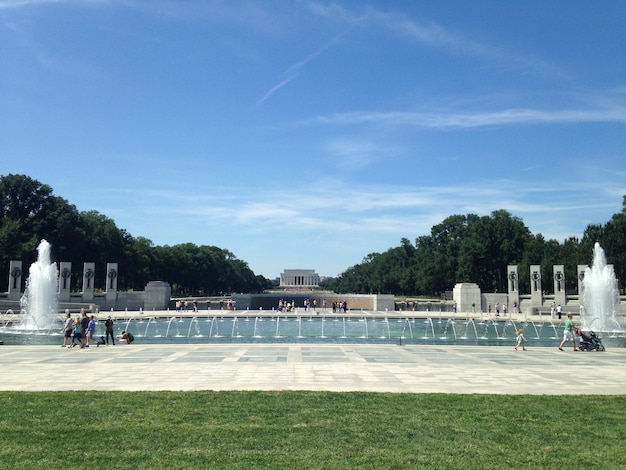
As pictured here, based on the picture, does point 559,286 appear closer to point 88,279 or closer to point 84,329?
point 84,329

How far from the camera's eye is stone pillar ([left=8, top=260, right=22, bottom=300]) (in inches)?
2078

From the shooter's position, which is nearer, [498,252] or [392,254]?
[498,252]

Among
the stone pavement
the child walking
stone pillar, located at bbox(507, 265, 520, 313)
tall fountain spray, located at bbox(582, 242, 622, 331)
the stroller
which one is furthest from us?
stone pillar, located at bbox(507, 265, 520, 313)

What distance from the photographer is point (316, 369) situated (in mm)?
15000

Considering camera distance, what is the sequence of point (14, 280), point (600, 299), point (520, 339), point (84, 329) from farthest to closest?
1. point (14, 280)
2. point (600, 299)
3. point (84, 329)
4. point (520, 339)

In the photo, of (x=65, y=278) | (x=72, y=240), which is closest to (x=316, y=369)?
(x=65, y=278)

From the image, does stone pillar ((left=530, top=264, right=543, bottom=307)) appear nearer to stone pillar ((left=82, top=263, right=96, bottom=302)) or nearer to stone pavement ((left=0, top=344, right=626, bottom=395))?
stone pavement ((left=0, top=344, right=626, bottom=395))

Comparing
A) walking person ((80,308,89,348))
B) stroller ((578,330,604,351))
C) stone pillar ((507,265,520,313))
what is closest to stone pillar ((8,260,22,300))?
walking person ((80,308,89,348))

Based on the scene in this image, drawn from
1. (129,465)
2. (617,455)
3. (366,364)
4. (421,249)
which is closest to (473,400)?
(617,455)

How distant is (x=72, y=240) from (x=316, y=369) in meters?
61.1

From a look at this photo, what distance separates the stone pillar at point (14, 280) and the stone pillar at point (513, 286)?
54619 millimetres

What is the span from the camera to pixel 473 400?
10625 millimetres

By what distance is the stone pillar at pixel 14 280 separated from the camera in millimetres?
52781

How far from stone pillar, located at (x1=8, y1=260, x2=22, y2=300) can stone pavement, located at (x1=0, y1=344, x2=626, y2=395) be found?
3736 centimetres
